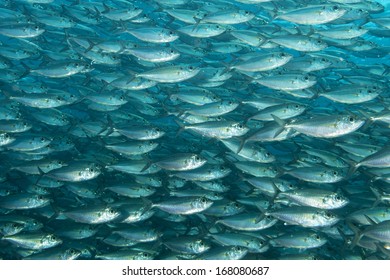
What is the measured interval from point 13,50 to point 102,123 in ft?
7.64

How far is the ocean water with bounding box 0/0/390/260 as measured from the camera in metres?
5.11

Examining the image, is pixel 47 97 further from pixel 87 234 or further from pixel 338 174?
pixel 338 174

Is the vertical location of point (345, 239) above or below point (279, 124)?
below

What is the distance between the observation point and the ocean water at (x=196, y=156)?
16.8 feet

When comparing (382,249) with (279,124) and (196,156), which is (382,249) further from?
(196,156)

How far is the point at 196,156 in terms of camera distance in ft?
18.1

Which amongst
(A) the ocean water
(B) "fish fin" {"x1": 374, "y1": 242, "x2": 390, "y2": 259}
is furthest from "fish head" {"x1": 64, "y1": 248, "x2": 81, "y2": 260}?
(B) "fish fin" {"x1": 374, "y1": 242, "x2": 390, "y2": 259}

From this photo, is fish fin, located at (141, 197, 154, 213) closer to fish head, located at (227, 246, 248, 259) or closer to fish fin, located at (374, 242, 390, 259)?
fish head, located at (227, 246, 248, 259)

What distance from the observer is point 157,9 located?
7.75 meters

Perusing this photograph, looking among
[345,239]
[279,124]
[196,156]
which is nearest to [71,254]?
[196,156]

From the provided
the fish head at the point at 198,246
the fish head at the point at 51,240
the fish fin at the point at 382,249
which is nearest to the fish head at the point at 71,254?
the fish head at the point at 51,240

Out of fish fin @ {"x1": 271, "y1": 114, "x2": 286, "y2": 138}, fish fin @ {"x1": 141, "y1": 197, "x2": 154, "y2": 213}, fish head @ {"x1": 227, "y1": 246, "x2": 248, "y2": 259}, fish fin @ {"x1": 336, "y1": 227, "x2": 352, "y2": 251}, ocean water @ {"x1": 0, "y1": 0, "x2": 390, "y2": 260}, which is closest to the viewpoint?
fish head @ {"x1": 227, "y1": 246, "x2": 248, "y2": 259}

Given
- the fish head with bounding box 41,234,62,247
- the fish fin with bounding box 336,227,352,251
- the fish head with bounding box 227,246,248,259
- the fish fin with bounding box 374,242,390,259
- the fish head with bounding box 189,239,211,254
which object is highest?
the fish fin with bounding box 374,242,390,259

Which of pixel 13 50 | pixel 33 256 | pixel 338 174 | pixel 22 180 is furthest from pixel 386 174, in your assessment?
pixel 13 50
